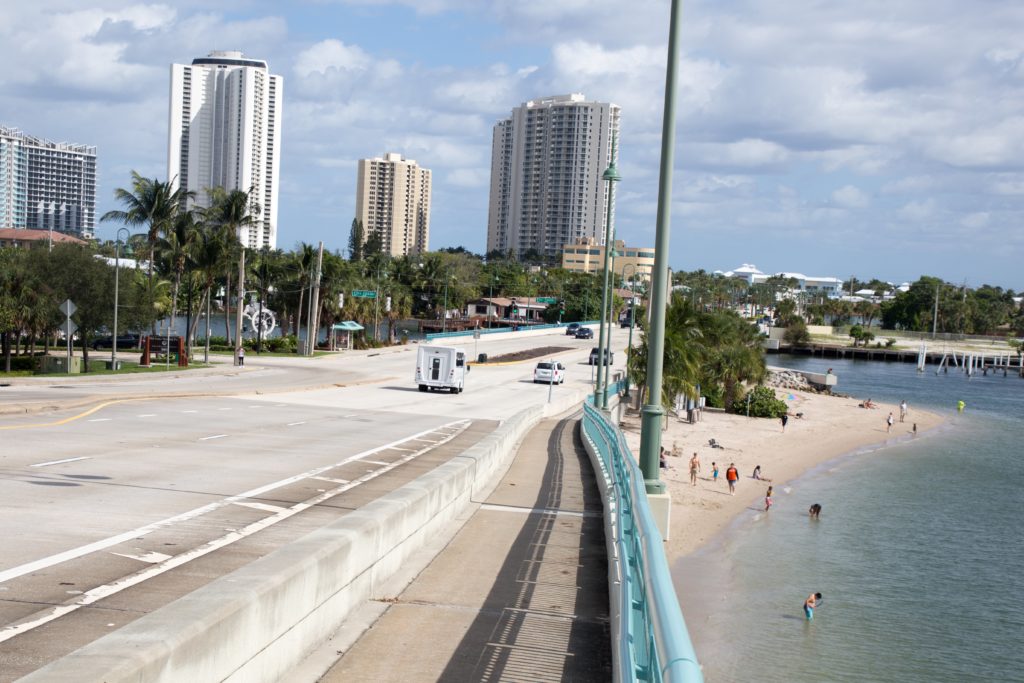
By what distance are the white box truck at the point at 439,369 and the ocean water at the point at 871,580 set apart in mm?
19365

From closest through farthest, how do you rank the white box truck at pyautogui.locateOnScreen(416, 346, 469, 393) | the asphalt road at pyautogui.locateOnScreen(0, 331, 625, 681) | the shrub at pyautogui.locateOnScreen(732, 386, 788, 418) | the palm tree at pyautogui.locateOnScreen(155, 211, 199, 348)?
the asphalt road at pyautogui.locateOnScreen(0, 331, 625, 681), the white box truck at pyautogui.locateOnScreen(416, 346, 469, 393), the palm tree at pyautogui.locateOnScreen(155, 211, 199, 348), the shrub at pyautogui.locateOnScreen(732, 386, 788, 418)

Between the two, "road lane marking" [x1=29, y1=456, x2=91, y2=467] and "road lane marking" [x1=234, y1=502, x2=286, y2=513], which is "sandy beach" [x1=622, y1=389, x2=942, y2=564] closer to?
"road lane marking" [x1=29, y1=456, x2=91, y2=467]

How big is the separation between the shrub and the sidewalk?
67.8 m

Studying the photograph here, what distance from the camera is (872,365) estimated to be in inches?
7249

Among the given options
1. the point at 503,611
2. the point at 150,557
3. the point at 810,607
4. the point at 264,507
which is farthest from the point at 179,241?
the point at 503,611

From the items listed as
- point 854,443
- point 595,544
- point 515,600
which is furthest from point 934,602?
point 854,443

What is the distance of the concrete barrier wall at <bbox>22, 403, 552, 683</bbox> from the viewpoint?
496cm

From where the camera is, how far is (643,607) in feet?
21.0

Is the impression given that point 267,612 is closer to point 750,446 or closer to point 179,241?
point 750,446

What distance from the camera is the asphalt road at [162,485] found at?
9.41 metres

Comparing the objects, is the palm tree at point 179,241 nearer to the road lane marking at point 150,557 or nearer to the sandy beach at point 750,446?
the sandy beach at point 750,446

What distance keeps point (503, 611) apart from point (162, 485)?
9.85m

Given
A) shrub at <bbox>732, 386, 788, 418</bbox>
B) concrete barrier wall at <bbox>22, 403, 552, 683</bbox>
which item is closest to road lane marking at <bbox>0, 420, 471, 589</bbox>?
concrete barrier wall at <bbox>22, 403, 552, 683</bbox>

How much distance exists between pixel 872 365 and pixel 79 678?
192 m
